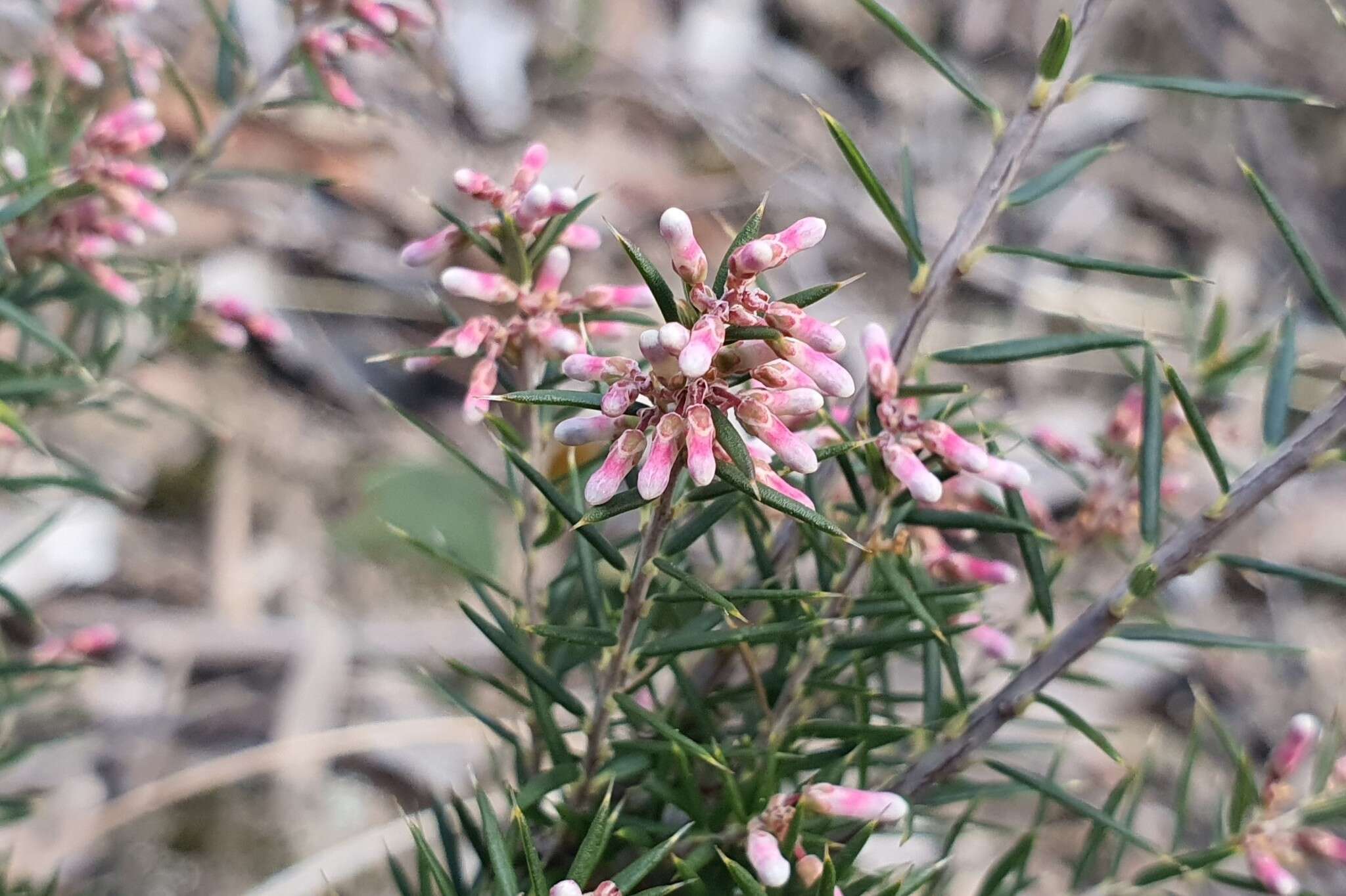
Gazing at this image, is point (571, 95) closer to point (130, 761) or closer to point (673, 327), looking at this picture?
point (130, 761)

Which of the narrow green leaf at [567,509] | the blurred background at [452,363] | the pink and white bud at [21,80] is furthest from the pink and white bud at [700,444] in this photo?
the pink and white bud at [21,80]

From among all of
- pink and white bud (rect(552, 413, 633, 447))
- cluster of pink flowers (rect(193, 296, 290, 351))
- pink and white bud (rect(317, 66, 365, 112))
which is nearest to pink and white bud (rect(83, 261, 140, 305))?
cluster of pink flowers (rect(193, 296, 290, 351))

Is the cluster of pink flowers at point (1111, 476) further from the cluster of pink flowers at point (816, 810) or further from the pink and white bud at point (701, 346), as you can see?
the pink and white bud at point (701, 346)

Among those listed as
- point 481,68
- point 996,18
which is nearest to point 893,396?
point 481,68

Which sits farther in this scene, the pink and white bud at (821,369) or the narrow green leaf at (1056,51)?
the narrow green leaf at (1056,51)

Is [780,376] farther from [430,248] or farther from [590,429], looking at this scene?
[430,248]

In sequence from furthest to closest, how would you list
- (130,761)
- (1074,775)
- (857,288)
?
(857,288)
(1074,775)
(130,761)
